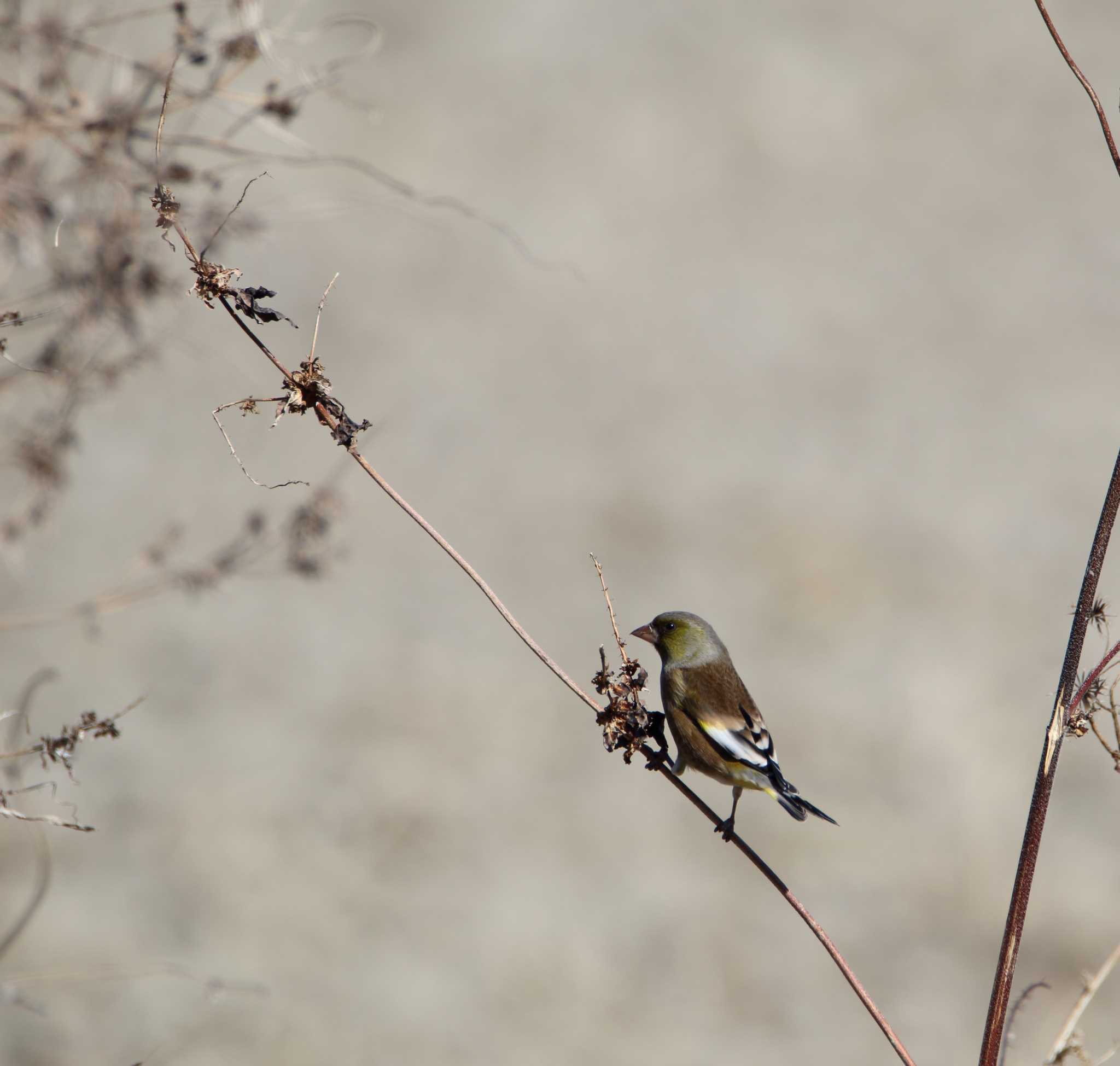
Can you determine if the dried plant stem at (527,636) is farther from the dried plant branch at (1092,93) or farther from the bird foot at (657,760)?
the dried plant branch at (1092,93)

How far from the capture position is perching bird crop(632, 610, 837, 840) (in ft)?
11.4

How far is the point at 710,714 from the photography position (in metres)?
3.60

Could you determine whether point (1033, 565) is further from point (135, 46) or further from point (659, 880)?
point (135, 46)

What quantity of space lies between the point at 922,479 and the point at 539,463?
13.9ft

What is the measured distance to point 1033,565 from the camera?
12.3m

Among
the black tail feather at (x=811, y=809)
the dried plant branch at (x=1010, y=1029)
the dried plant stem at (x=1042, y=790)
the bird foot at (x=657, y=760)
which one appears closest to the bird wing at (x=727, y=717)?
the black tail feather at (x=811, y=809)

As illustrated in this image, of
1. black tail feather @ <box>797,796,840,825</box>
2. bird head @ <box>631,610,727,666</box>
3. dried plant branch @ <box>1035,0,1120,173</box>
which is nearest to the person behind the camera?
dried plant branch @ <box>1035,0,1120,173</box>

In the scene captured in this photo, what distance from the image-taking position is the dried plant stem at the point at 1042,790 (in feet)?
5.06

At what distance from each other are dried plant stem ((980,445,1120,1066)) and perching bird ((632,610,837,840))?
1746 mm

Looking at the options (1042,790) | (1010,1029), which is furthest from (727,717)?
(1042,790)

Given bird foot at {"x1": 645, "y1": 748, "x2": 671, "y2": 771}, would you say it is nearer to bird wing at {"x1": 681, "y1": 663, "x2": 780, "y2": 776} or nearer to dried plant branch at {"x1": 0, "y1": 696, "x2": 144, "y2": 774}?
dried plant branch at {"x1": 0, "y1": 696, "x2": 144, "y2": 774}

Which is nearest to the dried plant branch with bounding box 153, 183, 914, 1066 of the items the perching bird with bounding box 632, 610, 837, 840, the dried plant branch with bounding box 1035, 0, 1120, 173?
the dried plant branch with bounding box 1035, 0, 1120, 173

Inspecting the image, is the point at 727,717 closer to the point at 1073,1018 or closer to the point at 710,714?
the point at 710,714

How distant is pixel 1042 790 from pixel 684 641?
2.18 meters
